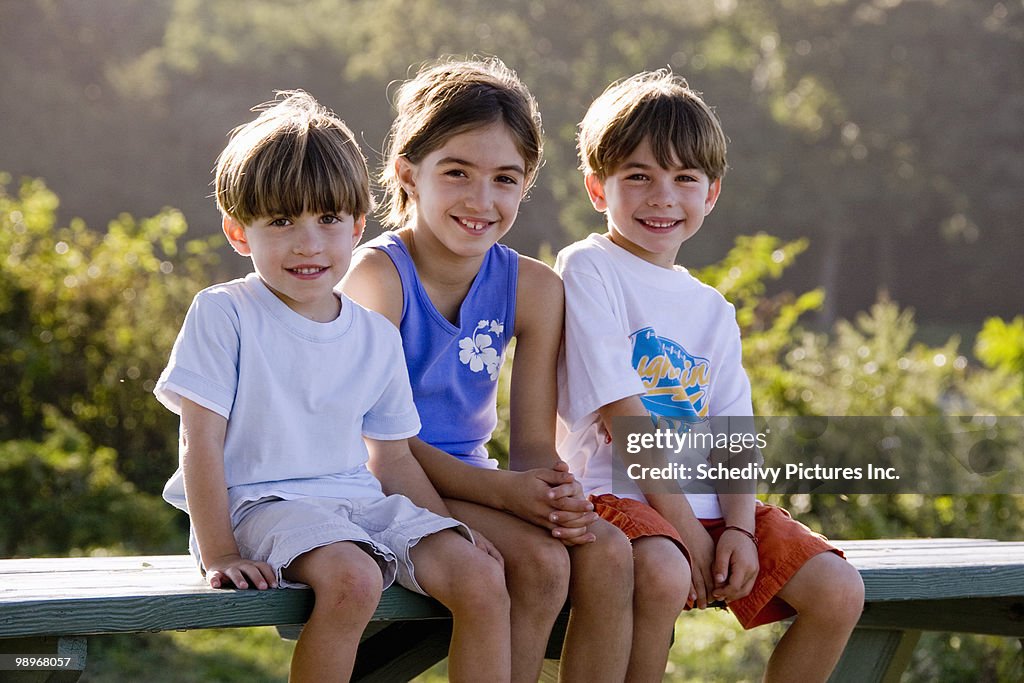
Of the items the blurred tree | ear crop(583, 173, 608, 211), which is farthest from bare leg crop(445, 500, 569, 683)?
the blurred tree

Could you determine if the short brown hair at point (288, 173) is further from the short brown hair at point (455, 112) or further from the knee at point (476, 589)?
the knee at point (476, 589)

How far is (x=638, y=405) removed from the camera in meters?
2.65

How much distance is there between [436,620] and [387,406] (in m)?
0.46

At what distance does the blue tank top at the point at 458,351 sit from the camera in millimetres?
2621

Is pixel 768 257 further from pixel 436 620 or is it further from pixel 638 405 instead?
pixel 436 620

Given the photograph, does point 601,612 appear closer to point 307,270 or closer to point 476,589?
point 476,589

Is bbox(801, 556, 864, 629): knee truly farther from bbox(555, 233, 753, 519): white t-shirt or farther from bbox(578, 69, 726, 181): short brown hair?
bbox(578, 69, 726, 181): short brown hair

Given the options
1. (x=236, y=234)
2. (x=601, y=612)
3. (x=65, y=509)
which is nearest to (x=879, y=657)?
(x=601, y=612)

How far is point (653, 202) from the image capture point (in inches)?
110

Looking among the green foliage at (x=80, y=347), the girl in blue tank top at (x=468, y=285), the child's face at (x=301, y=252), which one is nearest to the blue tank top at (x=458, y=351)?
the girl in blue tank top at (x=468, y=285)

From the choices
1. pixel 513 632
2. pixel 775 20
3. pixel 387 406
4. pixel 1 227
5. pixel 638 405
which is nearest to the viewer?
pixel 513 632

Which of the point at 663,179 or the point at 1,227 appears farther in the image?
the point at 1,227

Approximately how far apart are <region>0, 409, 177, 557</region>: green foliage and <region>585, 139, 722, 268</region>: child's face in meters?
3.37

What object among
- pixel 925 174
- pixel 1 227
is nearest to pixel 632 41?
pixel 925 174
